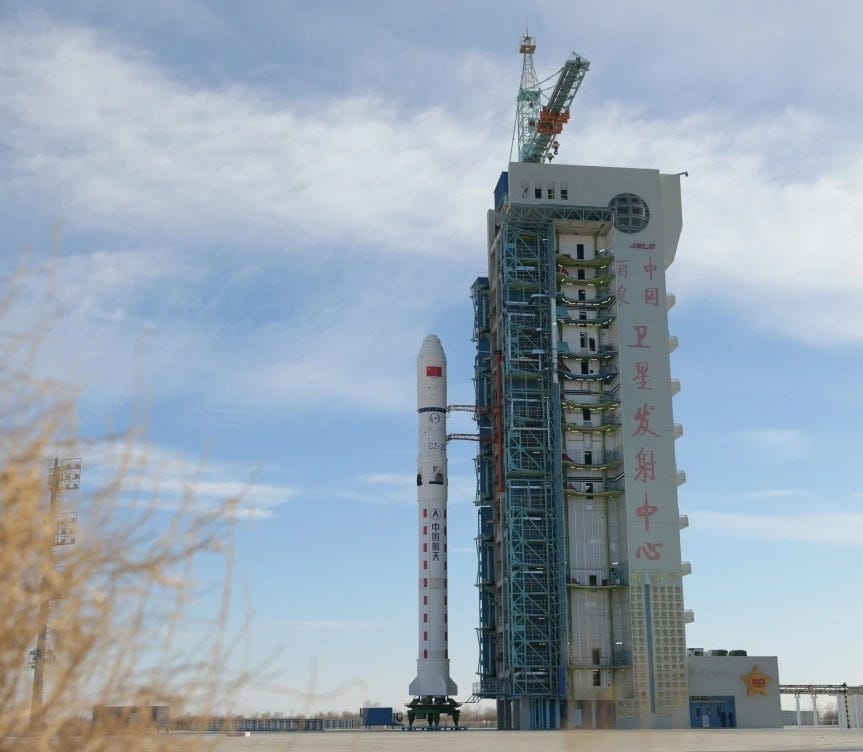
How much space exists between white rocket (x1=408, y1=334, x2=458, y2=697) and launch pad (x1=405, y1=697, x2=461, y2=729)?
74cm

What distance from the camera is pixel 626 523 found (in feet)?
228

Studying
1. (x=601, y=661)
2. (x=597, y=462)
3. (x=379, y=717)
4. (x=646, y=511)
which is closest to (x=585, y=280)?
(x=597, y=462)

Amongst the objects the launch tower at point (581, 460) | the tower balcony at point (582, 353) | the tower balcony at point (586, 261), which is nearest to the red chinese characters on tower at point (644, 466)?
the launch tower at point (581, 460)

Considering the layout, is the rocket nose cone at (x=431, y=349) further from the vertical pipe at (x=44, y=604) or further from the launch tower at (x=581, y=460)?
the vertical pipe at (x=44, y=604)

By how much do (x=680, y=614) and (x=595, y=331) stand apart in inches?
754

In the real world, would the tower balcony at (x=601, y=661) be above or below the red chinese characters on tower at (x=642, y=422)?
below

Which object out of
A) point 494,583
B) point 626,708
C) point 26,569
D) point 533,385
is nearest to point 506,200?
point 533,385

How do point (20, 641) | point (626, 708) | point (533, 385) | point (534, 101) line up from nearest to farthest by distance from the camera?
point (20, 641)
point (626, 708)
point (533, 385)
point (534, 101)

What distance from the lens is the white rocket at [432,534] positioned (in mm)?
70188

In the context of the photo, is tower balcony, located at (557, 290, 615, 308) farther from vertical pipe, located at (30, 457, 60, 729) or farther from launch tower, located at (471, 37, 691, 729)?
vertical pipe, located at (30, 457, 60, 729)

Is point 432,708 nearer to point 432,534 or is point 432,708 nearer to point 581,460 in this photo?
point 432,534

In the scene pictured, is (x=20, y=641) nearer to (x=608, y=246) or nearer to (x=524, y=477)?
(x=524, y=477)

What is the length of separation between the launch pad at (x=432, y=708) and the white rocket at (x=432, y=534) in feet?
2.44

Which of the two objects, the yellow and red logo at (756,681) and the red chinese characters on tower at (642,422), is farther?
the red chinese characters on tower at (642,422)
